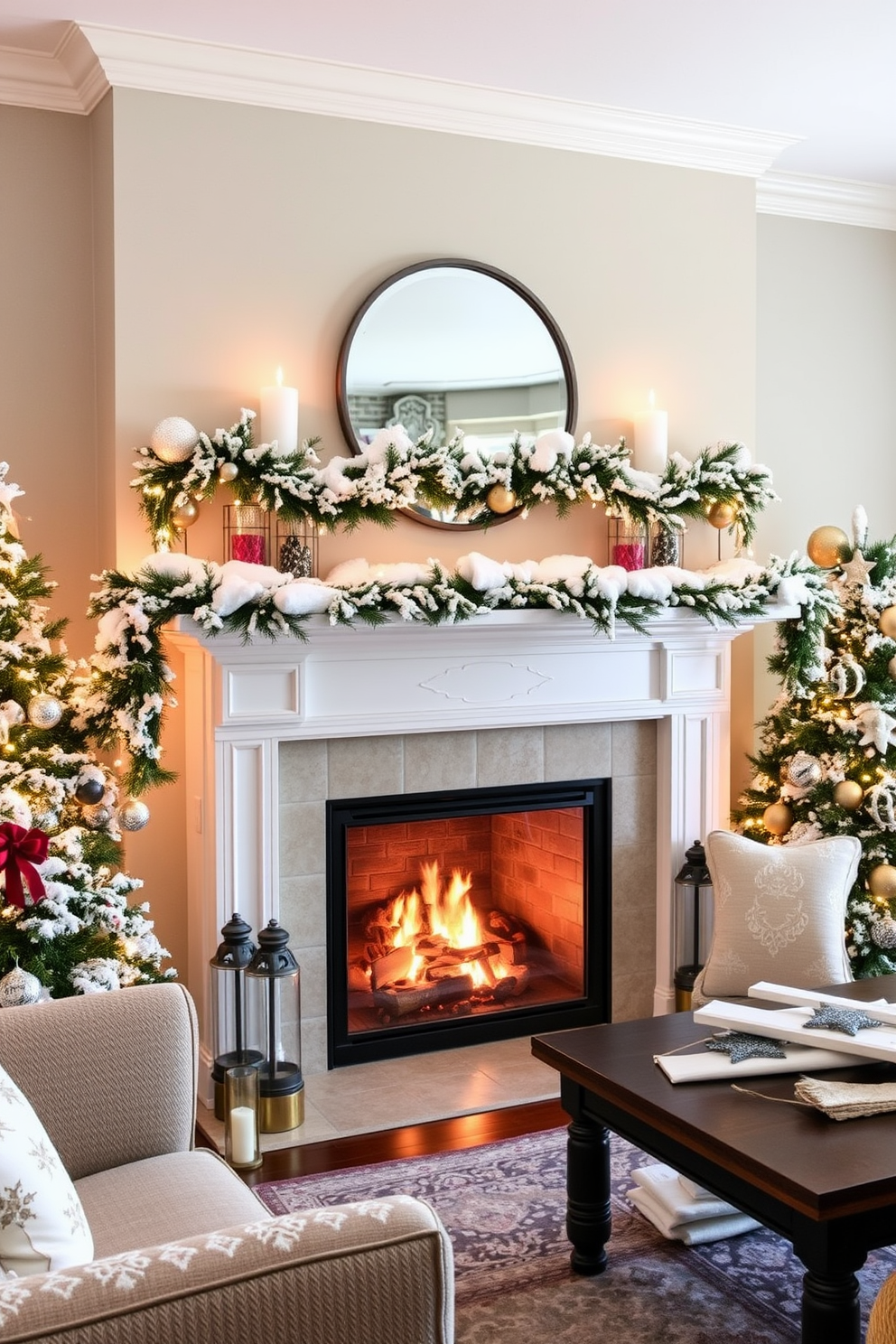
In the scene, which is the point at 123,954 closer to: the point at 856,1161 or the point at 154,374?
the point at 154,374

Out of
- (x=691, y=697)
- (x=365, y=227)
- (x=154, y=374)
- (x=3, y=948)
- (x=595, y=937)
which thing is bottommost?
(x=595, y=937)

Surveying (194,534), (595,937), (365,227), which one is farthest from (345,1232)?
(365,227)

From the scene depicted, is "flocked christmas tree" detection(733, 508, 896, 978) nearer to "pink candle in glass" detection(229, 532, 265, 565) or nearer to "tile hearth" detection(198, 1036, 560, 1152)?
"tile hearth" detection(198, 1036, 560, 1152)

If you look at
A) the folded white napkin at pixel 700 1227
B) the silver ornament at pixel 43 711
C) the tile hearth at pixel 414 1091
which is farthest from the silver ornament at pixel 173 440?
the folded white napkin at pixel 700 1227

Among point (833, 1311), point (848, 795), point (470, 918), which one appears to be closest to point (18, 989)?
point (470, 918)

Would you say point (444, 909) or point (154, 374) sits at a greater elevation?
point (154, 374)

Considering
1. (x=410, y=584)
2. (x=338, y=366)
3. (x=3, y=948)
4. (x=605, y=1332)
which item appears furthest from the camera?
(x=338, y=366)

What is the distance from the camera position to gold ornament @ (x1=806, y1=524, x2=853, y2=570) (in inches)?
163

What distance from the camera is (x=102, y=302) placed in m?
3.59

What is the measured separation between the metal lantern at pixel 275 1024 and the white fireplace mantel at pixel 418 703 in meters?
0.21

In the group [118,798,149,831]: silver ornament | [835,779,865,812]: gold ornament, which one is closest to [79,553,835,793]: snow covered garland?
[118,798,149,831]: silver ornament

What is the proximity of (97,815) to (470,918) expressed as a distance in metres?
1.48

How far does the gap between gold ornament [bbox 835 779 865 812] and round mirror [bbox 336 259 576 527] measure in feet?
4.43

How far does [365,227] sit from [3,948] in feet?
7.35
